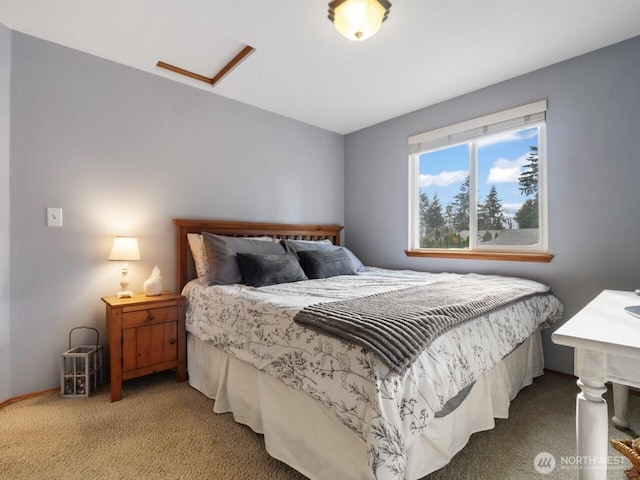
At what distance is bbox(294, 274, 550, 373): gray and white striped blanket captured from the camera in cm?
107

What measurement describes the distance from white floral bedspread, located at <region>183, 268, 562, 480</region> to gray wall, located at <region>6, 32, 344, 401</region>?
0.77 meters

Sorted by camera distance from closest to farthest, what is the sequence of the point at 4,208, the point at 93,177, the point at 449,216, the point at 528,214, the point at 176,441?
the point at 176,441, the point at 4,208, the point at 93,177, the point at 528,214, the point at 449,216

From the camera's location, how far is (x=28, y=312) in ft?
6.76

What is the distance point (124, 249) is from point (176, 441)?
129cm

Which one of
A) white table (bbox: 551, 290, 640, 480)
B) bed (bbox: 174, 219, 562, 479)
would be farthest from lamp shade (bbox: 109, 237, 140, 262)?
white table (bbox: 551, 290, 640, 480)

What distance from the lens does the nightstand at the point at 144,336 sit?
198 centimetres

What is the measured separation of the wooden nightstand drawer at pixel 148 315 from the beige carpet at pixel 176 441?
49 centimetres

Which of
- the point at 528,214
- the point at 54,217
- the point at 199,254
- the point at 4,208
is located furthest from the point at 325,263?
the point at 4,208

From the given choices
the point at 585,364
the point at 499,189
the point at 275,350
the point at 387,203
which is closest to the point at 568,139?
the point at 499,189

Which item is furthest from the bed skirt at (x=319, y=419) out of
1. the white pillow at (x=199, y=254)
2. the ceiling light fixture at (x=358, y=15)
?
the ceiling light fixture at (x=358, y=15)

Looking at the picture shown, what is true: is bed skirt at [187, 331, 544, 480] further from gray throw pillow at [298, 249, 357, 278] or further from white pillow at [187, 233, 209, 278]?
gray throw pillow at [298, 249, 357, 278]

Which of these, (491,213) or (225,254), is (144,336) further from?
(491,213)

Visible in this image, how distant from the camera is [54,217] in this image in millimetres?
2137

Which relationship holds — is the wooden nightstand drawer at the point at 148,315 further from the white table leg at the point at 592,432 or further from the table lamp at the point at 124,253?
the white table leg at the point at 592,432
